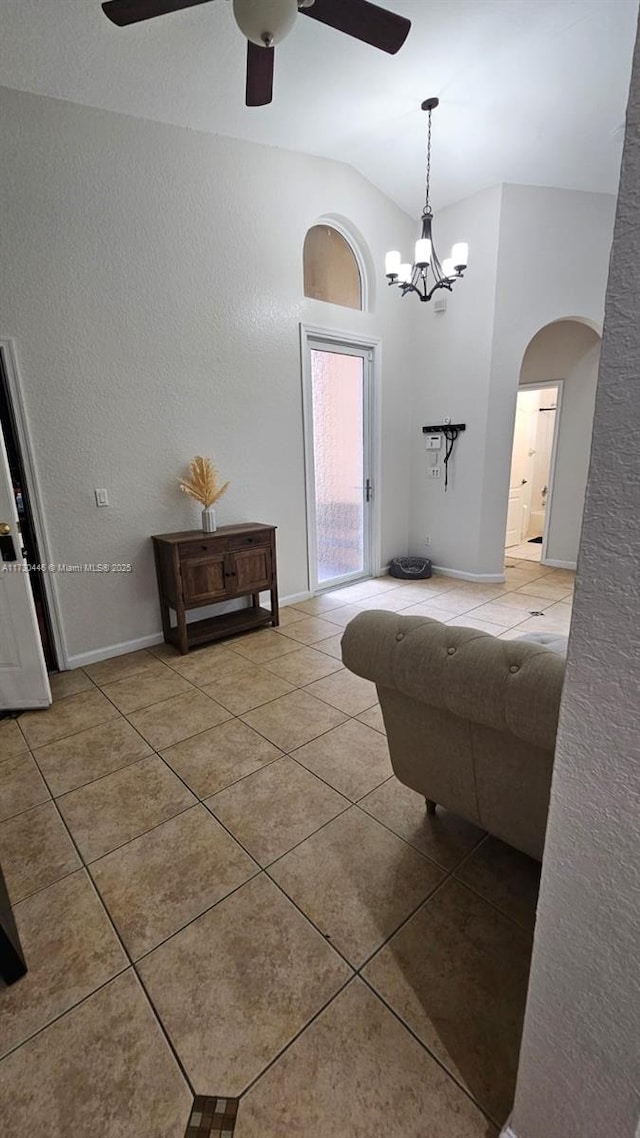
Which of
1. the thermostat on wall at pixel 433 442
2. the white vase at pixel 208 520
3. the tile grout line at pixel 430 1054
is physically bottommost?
the tile grout line at pixel 430 1054

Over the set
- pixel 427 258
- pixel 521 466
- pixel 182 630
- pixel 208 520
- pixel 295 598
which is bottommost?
pixel 295 598

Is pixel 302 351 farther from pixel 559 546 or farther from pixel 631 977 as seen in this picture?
pixel 631 977

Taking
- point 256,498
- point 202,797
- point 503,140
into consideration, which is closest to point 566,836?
point 202,797

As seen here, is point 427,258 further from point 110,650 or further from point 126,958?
point 126,958

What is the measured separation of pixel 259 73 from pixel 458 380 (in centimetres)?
312

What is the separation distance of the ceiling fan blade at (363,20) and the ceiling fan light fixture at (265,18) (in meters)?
0.14

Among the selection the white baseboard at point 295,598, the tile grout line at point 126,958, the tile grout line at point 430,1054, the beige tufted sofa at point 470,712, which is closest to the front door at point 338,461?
the white baseboard at point 295,598

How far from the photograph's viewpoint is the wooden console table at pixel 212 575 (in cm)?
328

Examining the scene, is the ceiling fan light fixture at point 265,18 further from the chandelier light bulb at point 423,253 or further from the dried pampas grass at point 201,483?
the dried pampas grass at point 201,483

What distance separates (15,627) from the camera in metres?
2.59

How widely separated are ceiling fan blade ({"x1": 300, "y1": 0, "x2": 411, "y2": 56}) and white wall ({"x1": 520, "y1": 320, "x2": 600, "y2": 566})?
354 centimetres

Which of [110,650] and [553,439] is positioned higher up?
[553,439]

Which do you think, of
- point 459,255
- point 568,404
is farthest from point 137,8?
point 568,404

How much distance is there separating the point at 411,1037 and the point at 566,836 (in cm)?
87
